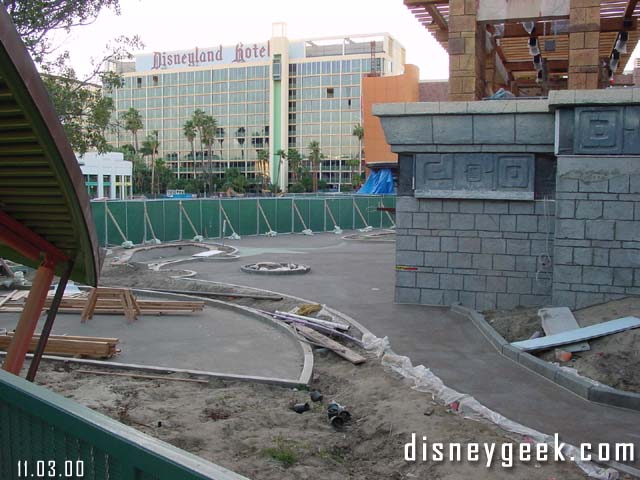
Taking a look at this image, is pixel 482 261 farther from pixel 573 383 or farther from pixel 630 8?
pixel 630 8

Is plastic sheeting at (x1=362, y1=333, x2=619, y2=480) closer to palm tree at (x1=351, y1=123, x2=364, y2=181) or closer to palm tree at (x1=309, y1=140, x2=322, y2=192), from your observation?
palm tree at (x1=309, y1=140, x2=322, y2=192)

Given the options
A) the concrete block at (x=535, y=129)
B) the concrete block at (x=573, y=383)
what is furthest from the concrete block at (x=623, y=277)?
the concrete block at (x=573, y=383)

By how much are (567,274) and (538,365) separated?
330 centimetres

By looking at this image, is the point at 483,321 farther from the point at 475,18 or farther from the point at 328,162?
the point at 328,162

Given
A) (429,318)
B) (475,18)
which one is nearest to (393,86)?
(475,18)

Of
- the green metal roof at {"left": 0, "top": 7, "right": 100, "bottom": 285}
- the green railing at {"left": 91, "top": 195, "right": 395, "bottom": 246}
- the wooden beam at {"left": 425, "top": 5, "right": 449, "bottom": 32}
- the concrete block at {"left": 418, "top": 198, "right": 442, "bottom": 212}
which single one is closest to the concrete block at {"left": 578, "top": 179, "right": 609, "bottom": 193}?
the concrete block at {"left": 418, "top": 198, "right": 442, "bottom": 212}

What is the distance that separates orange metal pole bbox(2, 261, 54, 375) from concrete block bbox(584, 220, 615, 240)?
950 centimetres

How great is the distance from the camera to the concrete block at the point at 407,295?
1398 centimetres

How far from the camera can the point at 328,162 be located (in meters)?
121

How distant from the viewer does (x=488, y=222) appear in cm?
1322

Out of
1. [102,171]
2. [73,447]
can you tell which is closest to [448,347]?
[73,447]

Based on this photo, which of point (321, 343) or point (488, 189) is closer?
point (321, 343)

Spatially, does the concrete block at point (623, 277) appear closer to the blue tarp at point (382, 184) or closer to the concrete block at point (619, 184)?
the concrete block at point (619, 184)

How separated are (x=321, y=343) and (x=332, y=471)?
16.7 ft
